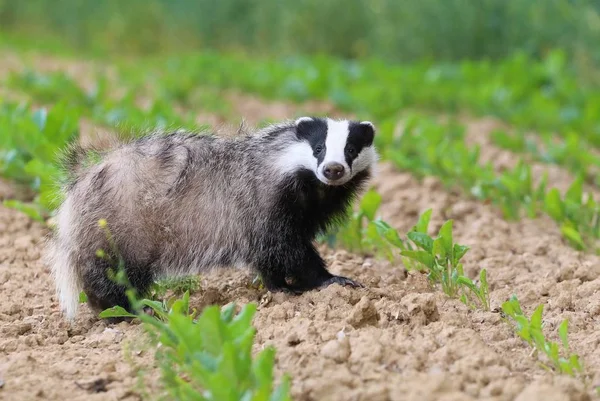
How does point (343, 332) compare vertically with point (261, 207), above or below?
below

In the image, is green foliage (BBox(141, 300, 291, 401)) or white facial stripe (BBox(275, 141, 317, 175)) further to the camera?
white facial stripe (BBox(275, 141, 317, 175))

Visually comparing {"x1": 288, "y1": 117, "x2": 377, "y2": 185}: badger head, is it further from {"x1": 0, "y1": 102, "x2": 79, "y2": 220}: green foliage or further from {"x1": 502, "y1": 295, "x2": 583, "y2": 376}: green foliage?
{"x1": 0, "y1": 102, "x2": 79, "y2": 220}: green foliage

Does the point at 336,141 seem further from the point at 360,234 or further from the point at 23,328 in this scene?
the point at 23,328

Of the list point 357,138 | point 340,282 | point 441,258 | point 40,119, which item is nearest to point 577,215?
point 441,258

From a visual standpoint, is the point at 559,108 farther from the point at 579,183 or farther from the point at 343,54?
the point at 343,54

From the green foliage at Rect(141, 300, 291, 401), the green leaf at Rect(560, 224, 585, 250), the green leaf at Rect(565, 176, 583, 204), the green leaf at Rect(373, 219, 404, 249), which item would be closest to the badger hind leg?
the green foliage at Rect(141, 300, 291, 401)

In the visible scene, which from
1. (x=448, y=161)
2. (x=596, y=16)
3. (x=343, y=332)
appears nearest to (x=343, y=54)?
(x=596, y=16)

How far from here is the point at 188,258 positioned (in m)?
4.03

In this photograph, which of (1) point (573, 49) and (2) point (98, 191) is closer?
(2) point (98, 191)

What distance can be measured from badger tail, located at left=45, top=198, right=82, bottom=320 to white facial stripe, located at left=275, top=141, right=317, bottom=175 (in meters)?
0.96

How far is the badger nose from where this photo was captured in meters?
3.85

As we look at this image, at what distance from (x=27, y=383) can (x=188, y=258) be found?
1.15m

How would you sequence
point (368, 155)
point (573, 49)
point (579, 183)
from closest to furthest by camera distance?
point (368, 155) < point (579, 183) < point (573, 49)

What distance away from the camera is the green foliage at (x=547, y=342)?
121 inches
